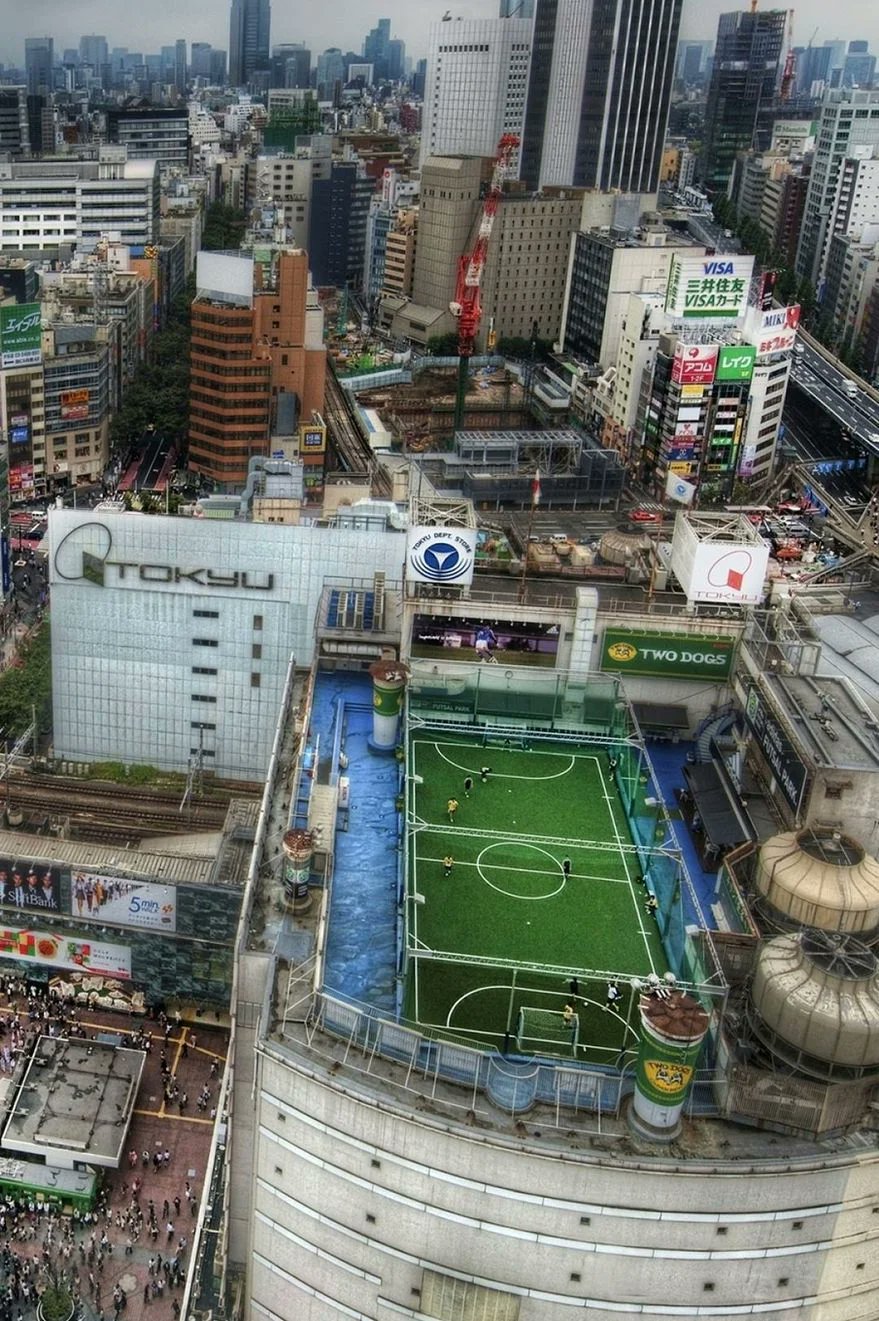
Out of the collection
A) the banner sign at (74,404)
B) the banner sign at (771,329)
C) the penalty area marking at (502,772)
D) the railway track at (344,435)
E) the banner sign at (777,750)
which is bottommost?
the railway track at (344,435)

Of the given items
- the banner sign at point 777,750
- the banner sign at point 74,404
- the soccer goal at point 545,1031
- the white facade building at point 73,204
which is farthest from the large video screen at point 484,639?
the white facade building at point 73,204

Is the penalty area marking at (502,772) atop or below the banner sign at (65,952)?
atop

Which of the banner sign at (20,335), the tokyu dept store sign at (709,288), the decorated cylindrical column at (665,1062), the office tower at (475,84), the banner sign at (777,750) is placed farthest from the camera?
the office tower at (475,84)

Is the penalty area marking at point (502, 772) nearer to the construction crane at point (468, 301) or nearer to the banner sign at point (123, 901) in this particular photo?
the banner sign at point (123, 901)

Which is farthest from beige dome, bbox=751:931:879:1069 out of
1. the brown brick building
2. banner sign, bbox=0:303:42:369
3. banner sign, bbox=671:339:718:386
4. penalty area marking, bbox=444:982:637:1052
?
banner sign, bbox=671:339:718:386

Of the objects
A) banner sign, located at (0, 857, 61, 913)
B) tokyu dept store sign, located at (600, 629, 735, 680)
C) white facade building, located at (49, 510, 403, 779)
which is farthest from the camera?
white facade building, located at (49, 510, 403, 779)

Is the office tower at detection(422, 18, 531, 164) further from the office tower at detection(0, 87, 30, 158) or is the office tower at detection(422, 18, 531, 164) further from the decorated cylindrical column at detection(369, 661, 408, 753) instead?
the decorated cylindrical column at detection(369, 661, 408, 753)

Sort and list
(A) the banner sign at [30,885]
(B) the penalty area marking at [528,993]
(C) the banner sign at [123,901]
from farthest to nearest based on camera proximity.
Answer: (A) the banner sign at [30,885], (C) the banner sign at [123,901], (B) the penalty area marking at [528,993]

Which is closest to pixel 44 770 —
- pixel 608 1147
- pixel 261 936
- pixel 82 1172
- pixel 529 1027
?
pixel 82 1172
